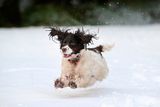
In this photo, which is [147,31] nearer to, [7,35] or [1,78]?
[7,35]

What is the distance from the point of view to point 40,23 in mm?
13242

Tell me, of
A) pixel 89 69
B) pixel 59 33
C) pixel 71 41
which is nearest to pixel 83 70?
pixel 89 69

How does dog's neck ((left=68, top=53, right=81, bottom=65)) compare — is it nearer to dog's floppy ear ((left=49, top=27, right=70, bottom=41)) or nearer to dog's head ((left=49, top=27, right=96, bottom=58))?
dog's head ((left=49, top=27, right=96, bottom=58))

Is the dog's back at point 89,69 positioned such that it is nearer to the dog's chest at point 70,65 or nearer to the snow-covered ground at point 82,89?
the dog's chest at point 70,65

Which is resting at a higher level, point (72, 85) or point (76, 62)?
point (76, 62)

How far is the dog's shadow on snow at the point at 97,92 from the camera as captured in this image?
5.66m

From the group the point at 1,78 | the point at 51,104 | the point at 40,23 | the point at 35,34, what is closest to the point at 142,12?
the point at 40,23

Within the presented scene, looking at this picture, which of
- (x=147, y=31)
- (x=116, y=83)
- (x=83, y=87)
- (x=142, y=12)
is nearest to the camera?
(x=83, y=87)

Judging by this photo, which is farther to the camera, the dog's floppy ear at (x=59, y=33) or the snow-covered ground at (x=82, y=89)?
the dog's floppy ear at (x=59, y=33)

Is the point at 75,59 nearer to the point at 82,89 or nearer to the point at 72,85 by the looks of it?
the point at 72,85

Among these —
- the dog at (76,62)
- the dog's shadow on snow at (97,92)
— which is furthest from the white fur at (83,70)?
the dog's shadow on snow at (97,92)

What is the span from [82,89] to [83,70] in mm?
402

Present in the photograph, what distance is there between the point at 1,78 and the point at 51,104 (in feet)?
5.40

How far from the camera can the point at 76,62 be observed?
5.62 meters
